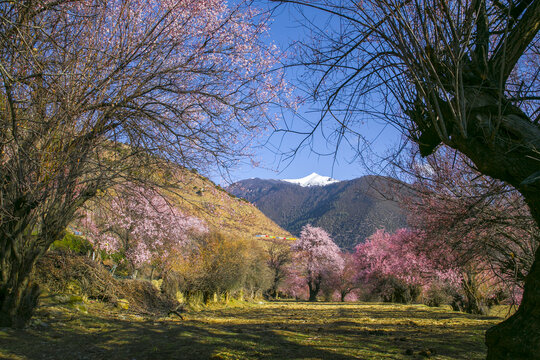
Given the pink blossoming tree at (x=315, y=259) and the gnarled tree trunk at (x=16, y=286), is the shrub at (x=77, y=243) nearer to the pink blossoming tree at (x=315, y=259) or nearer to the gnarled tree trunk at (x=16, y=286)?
the gnarled tree trunk at (x=16, y=286)

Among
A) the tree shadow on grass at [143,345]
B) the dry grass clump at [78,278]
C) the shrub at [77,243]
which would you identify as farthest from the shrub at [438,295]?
the shrub at [77,243]

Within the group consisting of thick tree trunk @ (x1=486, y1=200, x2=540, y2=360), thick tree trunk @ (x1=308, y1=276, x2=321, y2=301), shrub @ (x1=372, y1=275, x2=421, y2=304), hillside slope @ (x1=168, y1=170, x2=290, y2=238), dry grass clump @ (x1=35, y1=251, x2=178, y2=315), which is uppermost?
hillside slope @ (x1=168, y1=170, x2=290, y2=238)

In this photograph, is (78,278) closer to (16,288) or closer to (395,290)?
(16,288)

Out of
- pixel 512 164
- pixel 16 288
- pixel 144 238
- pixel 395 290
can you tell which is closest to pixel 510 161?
pixel 512 164

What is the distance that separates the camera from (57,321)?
595 centimetres

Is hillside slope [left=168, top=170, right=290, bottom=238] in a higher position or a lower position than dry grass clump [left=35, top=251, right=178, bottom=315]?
higher

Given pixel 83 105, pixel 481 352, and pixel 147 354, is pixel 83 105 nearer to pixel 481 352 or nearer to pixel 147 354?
pixel 147 354

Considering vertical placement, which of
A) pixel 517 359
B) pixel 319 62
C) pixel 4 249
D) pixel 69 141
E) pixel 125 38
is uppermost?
pixel 125 38

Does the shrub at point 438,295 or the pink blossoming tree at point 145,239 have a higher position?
the pink blossoming tree at point 145,239

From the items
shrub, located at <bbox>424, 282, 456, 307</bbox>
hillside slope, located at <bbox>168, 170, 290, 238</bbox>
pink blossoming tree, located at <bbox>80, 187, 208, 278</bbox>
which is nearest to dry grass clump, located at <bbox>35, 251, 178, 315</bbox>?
hillside slope, located at <bbox>168, 170, 290, 238</bbox>

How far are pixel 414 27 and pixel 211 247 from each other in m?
16.9

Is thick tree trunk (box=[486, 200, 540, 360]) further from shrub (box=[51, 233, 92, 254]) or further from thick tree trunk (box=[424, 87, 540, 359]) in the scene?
shrub (box=[51, 233, 92, 254])

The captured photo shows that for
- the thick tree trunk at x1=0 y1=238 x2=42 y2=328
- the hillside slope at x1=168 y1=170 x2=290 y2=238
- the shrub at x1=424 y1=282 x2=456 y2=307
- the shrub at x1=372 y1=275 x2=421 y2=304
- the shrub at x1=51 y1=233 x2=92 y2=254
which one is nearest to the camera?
the thick tree trunk at x1=0 y1=238 x2=42 y2=328

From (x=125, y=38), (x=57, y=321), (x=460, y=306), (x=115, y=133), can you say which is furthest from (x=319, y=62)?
(x=460, y=306)
